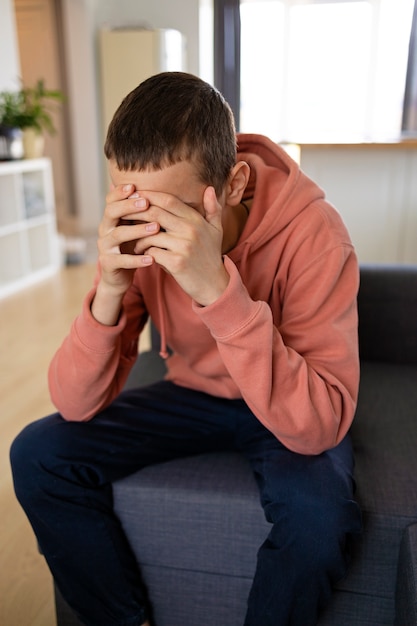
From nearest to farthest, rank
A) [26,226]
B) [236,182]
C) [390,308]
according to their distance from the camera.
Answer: [236,182] → [390,308] → [26,226]

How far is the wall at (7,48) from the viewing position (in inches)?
136

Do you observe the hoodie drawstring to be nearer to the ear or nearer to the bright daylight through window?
the ear

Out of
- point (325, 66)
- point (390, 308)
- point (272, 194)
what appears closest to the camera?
point (272, 194)

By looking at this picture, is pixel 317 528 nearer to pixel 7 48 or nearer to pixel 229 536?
pixel 229 536

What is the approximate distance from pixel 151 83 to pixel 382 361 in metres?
0.87

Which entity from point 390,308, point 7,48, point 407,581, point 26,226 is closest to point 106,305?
point 407,581

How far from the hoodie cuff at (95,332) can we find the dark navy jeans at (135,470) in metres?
0.14

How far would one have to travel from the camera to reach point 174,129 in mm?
742

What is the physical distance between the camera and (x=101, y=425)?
3.07ft

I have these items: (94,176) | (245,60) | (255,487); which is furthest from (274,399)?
(94,176)

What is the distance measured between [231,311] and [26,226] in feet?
9.86

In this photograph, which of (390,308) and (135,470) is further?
(390,308)

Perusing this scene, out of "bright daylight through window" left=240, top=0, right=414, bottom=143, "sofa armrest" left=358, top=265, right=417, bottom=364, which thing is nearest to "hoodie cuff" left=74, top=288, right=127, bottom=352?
"sofa armrest" left=358, top=265, right=417, bottom=364

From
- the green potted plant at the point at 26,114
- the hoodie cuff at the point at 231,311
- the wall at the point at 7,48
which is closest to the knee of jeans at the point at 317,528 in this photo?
the hoodie cuff at the point at 231,311
